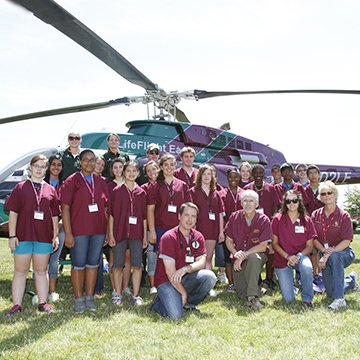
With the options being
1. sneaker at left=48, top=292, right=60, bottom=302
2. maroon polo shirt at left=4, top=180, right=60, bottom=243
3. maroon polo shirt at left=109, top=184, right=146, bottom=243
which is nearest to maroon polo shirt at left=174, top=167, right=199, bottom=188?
maroon polo shirt at left=109, top=184, right=146, bottom=243

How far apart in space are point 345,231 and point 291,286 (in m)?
0.85

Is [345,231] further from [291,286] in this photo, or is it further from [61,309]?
[61,309]

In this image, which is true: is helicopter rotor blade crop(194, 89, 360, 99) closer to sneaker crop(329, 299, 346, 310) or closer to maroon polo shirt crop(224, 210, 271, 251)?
maroon polo shirt crop(224, 210, 271, 251)

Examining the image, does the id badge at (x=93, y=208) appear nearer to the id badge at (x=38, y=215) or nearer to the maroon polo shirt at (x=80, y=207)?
the maroon polo shirt at (x=80, y=207)

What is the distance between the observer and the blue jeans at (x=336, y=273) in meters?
4.78

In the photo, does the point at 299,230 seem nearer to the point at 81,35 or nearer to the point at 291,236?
the point at 291,236

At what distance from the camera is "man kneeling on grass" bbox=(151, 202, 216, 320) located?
4305 millimetres

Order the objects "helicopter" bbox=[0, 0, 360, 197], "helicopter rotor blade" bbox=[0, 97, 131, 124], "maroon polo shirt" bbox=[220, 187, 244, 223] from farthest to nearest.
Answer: "helicopter rotor blade" bbox=[0, 97, 131, 124]
"helicopter" bbox=[0, 0, 360, 197]
"maroon polo shirt" bbox=[220, 187, 244, 223]

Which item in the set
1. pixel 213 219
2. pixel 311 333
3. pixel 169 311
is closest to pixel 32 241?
pixel 169 311

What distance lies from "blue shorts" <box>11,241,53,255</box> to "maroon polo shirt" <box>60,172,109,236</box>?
0.31 meters

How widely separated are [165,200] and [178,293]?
122cm

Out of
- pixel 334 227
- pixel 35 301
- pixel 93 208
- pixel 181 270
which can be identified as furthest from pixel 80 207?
pixel 334 227

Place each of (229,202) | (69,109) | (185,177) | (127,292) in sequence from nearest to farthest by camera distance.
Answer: (127,292), (185,177), (229,202), (69,109)

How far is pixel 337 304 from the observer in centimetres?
459
